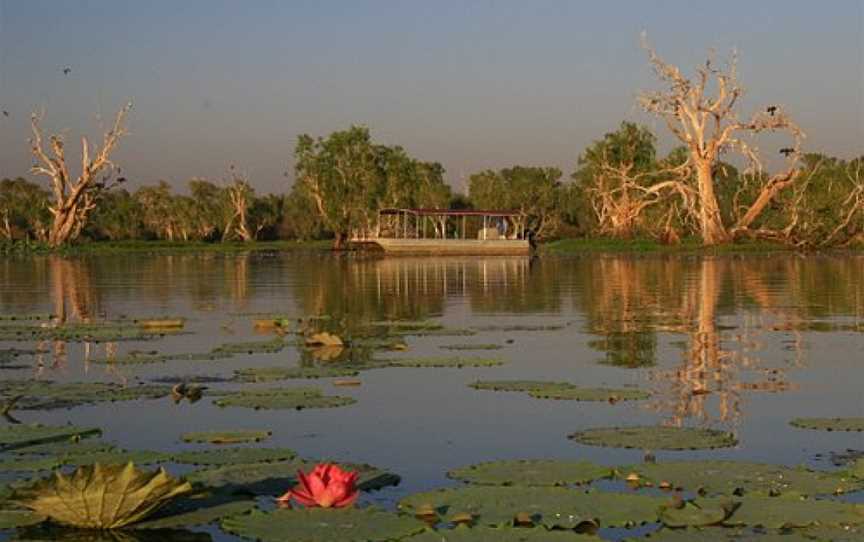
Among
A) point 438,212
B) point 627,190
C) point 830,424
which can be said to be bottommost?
point 830,424

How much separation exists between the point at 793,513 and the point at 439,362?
7.65m

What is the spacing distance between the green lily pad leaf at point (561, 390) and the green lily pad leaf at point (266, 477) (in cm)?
354

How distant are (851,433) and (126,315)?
1497cm

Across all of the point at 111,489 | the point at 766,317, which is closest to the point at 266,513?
the point at 111,489

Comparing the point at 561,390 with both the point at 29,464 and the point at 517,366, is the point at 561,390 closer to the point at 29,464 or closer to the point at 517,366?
the point at 517,366

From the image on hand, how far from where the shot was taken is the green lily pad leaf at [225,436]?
29.1ft

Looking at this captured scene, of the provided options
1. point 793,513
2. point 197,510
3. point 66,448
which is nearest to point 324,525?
point 197,510

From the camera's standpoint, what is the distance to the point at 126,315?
70.7ft

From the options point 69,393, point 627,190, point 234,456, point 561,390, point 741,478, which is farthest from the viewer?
point 627,190

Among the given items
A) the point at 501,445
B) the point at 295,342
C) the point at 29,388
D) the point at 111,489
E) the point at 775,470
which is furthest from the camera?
the point at 295,342

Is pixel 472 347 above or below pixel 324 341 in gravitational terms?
below

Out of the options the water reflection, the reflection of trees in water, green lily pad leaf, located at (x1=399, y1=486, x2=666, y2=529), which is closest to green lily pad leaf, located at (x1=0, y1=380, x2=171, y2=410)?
the water reflection

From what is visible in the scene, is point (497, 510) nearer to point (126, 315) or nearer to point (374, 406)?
point (374, 406)

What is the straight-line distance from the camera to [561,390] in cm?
1137
